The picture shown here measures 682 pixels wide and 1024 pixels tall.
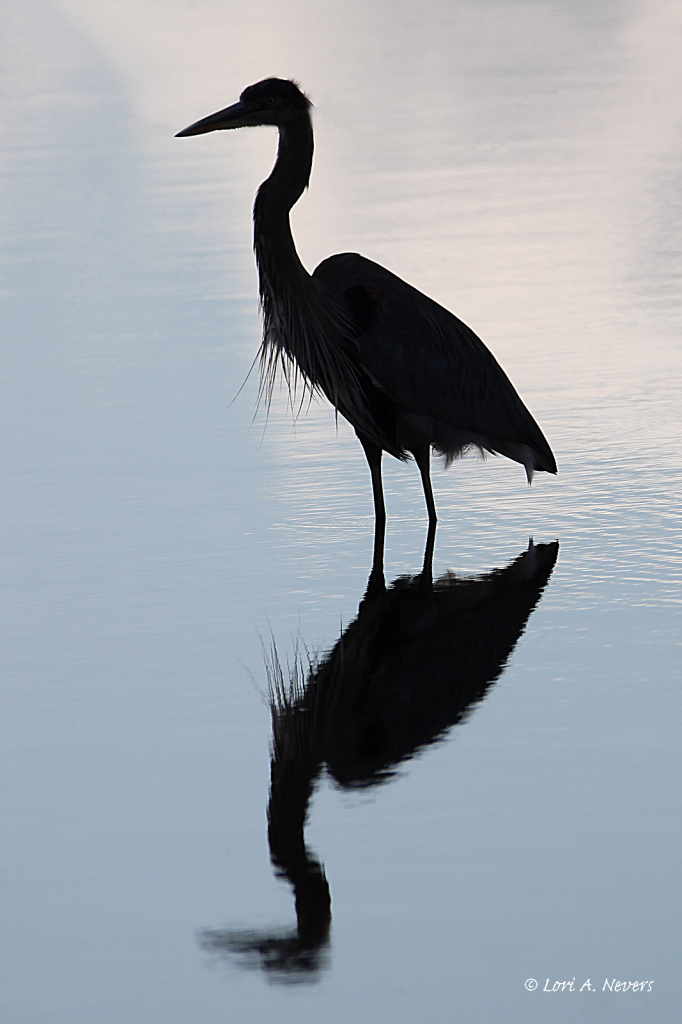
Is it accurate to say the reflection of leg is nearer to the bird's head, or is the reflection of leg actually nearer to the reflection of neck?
the bird's head

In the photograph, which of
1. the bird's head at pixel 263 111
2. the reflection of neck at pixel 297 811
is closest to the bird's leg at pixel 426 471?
the bird's head at pixel 263 111

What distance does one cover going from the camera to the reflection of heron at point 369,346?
22.5 ft

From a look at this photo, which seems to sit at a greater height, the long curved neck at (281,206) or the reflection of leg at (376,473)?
the long curved neck at (281,206)

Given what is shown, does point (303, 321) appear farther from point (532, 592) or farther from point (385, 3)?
point (385, 3)

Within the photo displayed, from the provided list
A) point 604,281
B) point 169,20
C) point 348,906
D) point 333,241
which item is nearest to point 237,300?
point 333,241

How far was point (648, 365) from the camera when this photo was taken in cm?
890

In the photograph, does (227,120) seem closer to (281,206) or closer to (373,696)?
(281,206)

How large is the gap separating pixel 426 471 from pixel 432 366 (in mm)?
502

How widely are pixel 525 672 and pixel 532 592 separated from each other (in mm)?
787

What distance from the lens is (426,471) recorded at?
22.6 feet

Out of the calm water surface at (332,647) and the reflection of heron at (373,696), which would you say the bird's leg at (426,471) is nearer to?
the calm water surface at (332,647)

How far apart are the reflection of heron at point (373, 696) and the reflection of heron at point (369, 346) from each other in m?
0.84

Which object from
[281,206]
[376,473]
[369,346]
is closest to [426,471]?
[376,473]

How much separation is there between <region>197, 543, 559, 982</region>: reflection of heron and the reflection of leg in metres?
0.45
